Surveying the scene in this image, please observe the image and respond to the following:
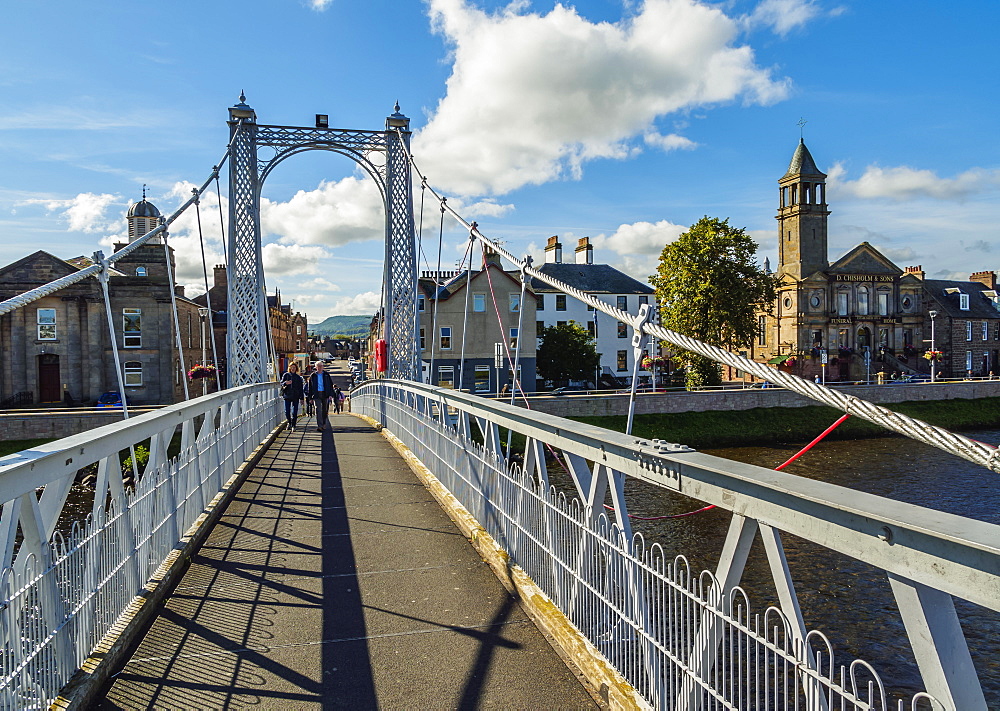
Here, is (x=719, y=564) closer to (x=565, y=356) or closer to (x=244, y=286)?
(x=244, y=286)

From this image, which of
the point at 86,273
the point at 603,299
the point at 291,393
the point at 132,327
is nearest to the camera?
the point at 86,273

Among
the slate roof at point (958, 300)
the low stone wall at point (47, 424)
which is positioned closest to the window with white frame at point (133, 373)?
the low stone wall at point (47, 424)

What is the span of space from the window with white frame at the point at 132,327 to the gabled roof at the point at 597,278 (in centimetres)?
2771

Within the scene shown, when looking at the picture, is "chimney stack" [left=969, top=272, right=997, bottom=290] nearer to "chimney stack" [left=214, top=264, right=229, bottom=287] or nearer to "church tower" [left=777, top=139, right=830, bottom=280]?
"church tower" [left=777, top=139, right=830, bottom=280]

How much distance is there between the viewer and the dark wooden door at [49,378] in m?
36.5

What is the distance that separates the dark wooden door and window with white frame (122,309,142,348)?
3.18 meters

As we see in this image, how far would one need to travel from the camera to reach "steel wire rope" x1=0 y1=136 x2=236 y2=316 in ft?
20.4

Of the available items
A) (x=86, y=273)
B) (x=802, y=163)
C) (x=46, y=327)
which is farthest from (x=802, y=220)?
(x=86, y=273)

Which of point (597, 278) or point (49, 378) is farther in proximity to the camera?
point (597, 278)

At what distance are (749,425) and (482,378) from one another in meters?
16.2

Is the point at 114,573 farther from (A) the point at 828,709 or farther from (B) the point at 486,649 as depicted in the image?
(A) the point at 828,709

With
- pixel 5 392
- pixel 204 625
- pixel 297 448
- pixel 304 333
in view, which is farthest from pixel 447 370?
pixel 304 333

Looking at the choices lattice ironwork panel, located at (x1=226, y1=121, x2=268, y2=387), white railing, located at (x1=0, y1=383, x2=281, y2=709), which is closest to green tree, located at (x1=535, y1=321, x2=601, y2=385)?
lattice ironwork panel, located at (x1=226, y1=121, x2=268, y2=387)

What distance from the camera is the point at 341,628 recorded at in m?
4.87
